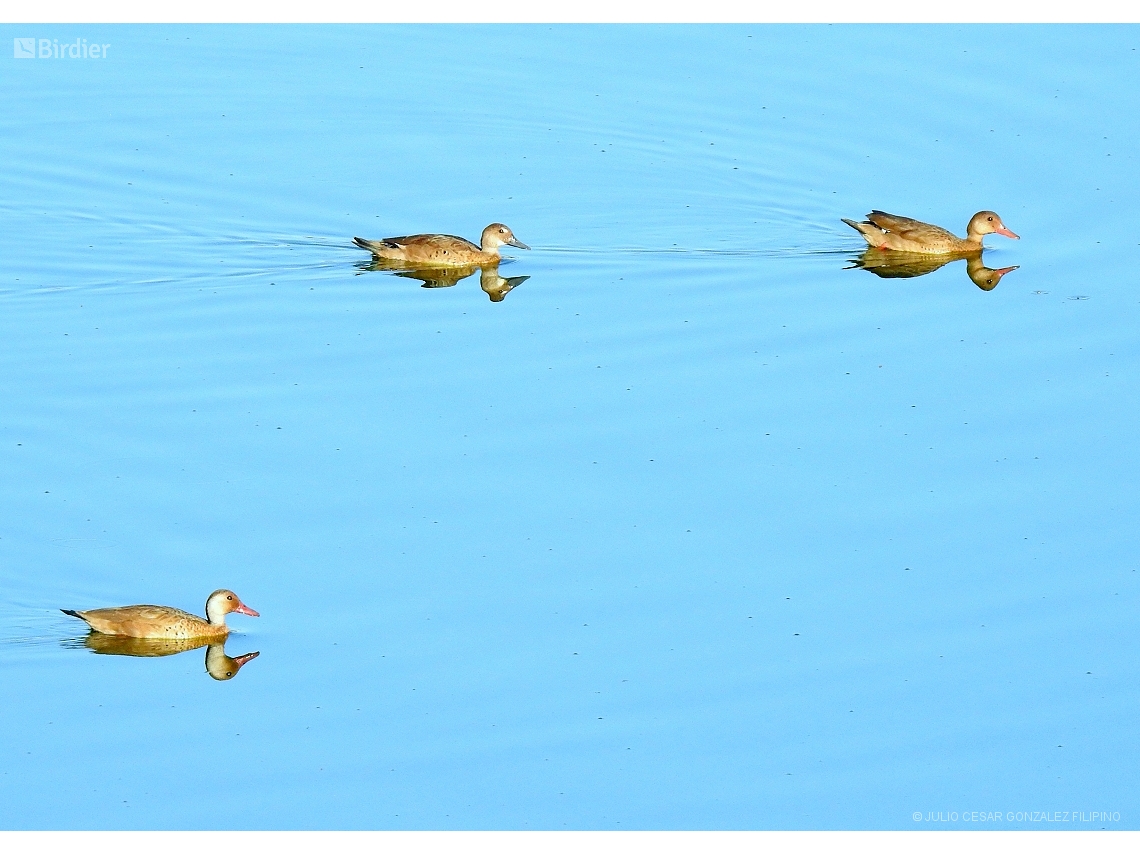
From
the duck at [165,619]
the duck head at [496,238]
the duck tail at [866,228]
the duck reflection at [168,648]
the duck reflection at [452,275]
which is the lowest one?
the duck reflection at [168,648]

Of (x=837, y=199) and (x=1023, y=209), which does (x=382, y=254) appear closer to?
(x=837, y=199)

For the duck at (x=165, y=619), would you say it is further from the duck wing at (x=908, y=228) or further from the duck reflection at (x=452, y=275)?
the duck wing at (x=908, y=228)

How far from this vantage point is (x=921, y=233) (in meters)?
20.3

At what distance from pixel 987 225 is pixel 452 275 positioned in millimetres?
5412

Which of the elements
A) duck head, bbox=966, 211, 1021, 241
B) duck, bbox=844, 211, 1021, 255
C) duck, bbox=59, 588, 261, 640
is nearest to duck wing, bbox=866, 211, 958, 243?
duck, bbox=844, 211, 1021, 255

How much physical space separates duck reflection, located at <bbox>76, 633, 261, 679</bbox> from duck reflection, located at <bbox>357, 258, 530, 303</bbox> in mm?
7104

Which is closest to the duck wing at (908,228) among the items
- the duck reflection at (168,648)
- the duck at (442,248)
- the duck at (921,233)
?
the duck at (921,233)

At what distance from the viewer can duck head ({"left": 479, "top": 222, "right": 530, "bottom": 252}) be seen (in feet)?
65.9

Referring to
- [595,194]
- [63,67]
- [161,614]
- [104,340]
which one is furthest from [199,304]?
[63,67]

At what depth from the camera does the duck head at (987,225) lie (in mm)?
20345

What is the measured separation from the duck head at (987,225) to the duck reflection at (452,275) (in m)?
4.57

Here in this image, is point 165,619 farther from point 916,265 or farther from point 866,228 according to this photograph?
point 916,265

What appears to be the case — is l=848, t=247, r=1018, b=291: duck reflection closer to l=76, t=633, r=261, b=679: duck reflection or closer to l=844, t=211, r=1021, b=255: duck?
l=844, t=211, r=1021, b=255: duck

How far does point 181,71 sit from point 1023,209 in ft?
34.7
